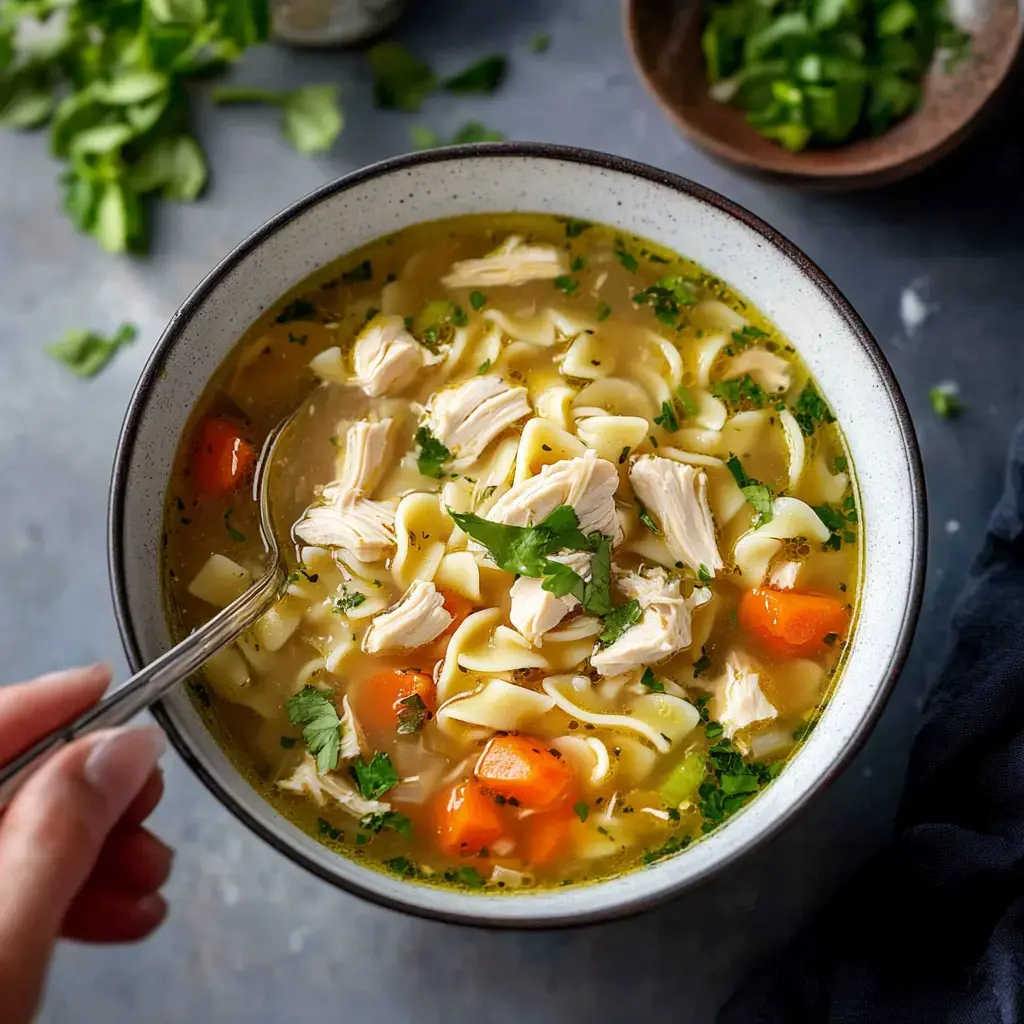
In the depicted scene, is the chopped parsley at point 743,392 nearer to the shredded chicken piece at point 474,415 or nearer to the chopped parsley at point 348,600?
the shredded chicken piece at point 474,415

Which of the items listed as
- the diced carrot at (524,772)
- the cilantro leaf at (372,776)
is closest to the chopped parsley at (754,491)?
the diced carrot at (524,772)

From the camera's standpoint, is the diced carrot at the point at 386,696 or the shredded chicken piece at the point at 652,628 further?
the diced carrot at the point at 386,696

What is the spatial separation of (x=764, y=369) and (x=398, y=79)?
185 cm

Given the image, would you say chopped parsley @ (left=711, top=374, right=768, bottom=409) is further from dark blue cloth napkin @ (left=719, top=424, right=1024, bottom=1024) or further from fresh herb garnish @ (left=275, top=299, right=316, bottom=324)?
fresh herb garnish @ (left=275, top=299, right=316, bottom=324)

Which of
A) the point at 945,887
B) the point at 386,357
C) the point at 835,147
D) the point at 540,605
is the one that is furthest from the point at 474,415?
the point at 945,887

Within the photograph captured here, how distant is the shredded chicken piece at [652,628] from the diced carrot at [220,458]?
3.93 feet

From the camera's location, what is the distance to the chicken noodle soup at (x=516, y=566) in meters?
3.46

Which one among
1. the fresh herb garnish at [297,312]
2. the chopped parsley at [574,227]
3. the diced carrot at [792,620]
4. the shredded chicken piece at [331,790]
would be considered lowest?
the shredded chicken piece at [331,790]

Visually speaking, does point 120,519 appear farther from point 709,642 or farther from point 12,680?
point 709,642

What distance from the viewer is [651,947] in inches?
157

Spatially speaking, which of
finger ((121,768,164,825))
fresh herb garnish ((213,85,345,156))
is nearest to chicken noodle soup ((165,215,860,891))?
finger ((121,768,164,825))

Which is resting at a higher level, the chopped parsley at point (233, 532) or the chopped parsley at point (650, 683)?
the chopped parsley at point (233, 532)

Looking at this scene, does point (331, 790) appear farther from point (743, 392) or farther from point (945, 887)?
point (945, 887)

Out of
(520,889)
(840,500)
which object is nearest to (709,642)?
(840,500)
